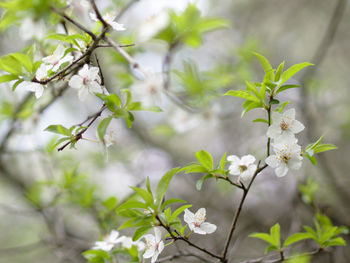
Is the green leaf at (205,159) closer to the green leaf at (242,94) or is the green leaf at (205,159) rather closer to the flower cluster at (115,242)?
the green leaf at (242,94)

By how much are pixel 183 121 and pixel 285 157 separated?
1.03m

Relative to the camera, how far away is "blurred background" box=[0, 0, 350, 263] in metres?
1.20

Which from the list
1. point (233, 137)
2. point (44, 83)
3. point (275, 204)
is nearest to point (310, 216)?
point (275, 204)

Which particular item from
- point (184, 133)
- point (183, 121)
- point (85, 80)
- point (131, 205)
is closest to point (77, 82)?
point (85, 80)

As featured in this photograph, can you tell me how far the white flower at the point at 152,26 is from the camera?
101 cm

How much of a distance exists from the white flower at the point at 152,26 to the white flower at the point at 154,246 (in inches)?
24.6

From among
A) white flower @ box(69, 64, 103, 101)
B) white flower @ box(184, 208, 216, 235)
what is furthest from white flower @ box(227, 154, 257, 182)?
white flower @ box(69, 64, 103, 101)

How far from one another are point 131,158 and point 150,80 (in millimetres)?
1336

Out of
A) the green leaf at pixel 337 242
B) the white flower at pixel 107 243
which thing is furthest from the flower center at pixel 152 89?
the green leaf at pixel 337 242

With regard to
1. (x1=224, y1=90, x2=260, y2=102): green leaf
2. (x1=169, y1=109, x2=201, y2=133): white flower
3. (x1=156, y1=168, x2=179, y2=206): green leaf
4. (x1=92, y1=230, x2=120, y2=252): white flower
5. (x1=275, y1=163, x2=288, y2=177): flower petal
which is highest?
(x1=169, y1=109, x2=201, y2=133): white flower

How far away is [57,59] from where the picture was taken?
25.0 inches

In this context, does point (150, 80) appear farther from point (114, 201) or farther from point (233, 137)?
point (233, 137)

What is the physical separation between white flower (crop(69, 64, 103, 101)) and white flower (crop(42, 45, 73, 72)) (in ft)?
0.11

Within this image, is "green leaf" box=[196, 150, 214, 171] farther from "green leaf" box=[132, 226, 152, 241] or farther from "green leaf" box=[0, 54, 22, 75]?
"green leaf" box=[0, 54, 22, 75]
